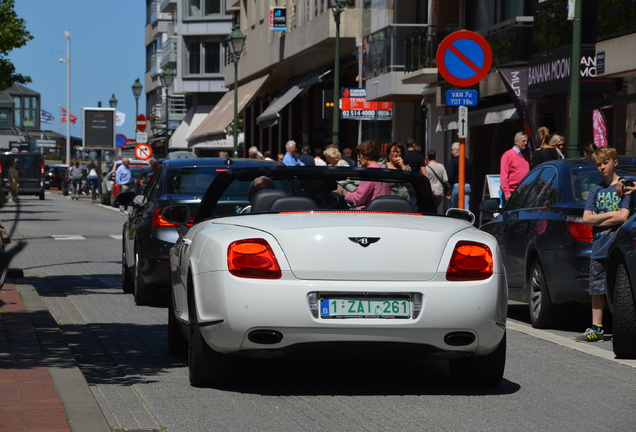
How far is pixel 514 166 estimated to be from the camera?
20.6 metres

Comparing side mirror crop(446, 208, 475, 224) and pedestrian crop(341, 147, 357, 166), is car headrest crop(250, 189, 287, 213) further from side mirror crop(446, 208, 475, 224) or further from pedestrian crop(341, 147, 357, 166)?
pedestrian crop(341, 147, 357, 166)

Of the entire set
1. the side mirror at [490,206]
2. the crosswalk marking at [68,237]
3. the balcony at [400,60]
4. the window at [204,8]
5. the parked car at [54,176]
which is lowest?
the parked car at [54,176]

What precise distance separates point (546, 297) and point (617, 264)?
6.41 feet

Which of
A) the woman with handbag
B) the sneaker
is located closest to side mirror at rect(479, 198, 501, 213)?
the sneaker

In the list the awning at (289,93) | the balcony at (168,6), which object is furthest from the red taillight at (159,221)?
the balcony at (168,6)

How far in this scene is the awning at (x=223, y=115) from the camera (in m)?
54.5

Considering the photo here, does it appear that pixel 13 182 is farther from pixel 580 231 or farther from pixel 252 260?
pixel 580 231

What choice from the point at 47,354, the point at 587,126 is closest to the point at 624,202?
the point at 47,354

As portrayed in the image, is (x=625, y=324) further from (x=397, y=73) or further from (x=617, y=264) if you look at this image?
(x=397, y=73)

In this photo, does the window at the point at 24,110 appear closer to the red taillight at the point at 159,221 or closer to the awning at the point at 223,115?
the awning at the point at 223,115

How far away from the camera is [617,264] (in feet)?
33.2

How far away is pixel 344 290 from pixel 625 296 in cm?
303

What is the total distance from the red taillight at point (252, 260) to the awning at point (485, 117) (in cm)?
1973

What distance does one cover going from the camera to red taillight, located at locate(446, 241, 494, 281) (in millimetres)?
7680
